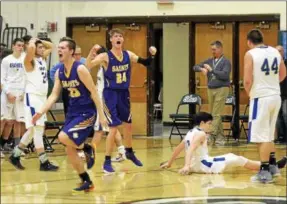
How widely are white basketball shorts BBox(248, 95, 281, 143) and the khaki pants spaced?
5.01m

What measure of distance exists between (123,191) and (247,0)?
8.10 metres

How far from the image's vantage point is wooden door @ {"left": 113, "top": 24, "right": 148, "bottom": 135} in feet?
47.8

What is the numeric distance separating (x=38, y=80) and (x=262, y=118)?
9.21ft

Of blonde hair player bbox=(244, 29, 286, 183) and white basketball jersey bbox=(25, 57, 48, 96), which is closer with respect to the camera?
blonde hair player bbox=(244, 29, 286, 183)

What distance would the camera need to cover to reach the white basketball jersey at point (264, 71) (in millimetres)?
7602

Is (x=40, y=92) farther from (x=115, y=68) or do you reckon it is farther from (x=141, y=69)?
(x=141, y=69)

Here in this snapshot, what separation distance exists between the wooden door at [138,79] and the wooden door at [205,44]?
1145 millimetres

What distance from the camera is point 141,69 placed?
1468 centimetres

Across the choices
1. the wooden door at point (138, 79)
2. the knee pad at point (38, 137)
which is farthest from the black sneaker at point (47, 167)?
the wooden door at point (138, 79)

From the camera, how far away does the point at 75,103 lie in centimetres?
697

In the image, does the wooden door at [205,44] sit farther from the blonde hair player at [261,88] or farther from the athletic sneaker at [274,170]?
the blonde hair player at [261,88]

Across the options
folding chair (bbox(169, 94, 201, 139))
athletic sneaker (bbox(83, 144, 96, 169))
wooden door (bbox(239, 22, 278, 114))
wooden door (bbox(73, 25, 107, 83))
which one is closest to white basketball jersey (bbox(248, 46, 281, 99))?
athletic sneaker (bbox(83, 144, 96, 169))

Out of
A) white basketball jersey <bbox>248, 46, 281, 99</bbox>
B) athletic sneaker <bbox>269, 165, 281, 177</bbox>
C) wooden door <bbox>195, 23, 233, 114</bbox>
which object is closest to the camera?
white basketball jersey <bbox>248, 46, 281, 99</bbox>

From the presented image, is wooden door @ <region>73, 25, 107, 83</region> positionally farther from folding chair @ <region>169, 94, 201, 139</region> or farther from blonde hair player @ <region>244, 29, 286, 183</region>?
blonde hair player @ <region>244, 29, 286, 183</region>
